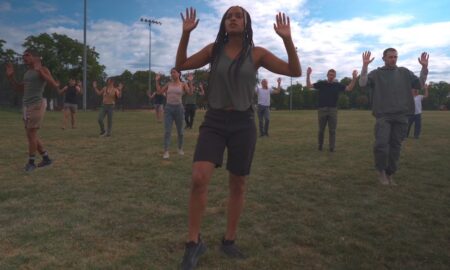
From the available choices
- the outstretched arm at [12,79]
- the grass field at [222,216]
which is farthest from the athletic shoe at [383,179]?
the outstretched arm at [12,79]

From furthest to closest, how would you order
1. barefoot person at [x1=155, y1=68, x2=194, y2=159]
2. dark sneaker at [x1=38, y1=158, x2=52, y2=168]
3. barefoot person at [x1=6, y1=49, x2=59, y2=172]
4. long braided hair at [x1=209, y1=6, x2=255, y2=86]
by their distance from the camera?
barefoot person at [x1=155, y1=68, x2=194, y2=159] → dark sneaker at [x1=38, y1=158, x2=52, y2=168] → barefoot person at [x1=6, y1=49, x2=59, y2=172] → long braided hair at [x1=209, y1=6, x2=255, y2=86]

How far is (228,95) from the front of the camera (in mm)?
3371

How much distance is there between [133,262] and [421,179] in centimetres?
548

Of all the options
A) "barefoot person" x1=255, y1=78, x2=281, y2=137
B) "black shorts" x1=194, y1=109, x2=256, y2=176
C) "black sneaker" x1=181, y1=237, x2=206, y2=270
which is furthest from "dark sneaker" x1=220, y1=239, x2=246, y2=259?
"barefoot person" x1=255, y1=78, x2=281, y2=137

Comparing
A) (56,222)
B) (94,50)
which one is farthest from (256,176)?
(94,50)

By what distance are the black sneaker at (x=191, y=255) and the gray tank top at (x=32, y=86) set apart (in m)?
5.02

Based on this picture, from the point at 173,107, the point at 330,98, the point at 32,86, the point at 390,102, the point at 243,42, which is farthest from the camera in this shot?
the point at 330,98

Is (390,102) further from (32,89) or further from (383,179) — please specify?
(32,89)

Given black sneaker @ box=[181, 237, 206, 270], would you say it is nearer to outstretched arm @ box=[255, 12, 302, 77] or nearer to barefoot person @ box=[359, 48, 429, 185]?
outstretched arm @ box=[255, 12, 302, 77]

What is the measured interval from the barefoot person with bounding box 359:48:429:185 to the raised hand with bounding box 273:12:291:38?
152 inches

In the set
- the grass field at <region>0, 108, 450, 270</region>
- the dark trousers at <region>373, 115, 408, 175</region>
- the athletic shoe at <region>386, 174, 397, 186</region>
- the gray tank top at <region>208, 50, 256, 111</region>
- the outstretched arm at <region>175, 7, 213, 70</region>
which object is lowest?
the grass field at <region>0, 108, 450, 270</region>

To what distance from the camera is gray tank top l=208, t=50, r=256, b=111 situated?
132 inches

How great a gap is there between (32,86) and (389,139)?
6070mm

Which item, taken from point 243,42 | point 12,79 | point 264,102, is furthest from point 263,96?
point 243,42
